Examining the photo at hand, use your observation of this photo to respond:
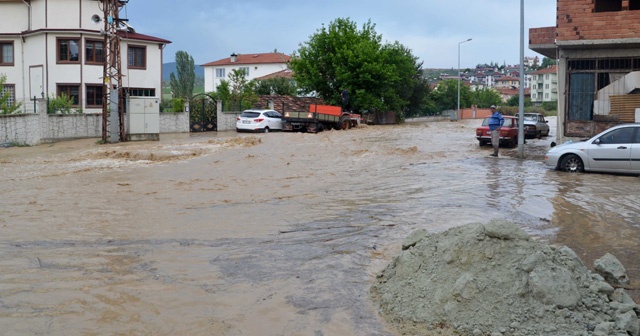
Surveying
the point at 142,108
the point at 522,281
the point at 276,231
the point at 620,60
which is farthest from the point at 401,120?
the point at 522,281

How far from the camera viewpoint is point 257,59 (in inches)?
3386

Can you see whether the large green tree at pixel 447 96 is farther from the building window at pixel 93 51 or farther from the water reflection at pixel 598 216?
the water reflection at pixel 598 216

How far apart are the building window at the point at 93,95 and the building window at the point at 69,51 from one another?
6.07ft

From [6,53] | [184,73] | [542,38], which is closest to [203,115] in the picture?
[6,53]

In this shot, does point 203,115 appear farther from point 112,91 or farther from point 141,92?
point 112,91

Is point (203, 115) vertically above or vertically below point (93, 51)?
below

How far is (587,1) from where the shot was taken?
2194 cm

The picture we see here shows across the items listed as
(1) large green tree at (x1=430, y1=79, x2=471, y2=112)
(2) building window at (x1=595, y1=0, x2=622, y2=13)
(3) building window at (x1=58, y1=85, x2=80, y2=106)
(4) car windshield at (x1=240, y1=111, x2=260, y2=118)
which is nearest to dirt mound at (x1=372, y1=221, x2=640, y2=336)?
(2) building window at (x1=595, y1=0, x2=622, y2=13)

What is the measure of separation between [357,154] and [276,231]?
47.4 feet

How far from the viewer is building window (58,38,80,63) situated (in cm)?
3953

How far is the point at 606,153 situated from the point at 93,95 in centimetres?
3217

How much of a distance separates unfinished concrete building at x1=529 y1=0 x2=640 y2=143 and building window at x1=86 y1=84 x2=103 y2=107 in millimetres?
27801

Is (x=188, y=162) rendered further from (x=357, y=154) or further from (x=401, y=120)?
(x=401, y=120)

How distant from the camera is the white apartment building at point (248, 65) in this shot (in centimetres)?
8481
